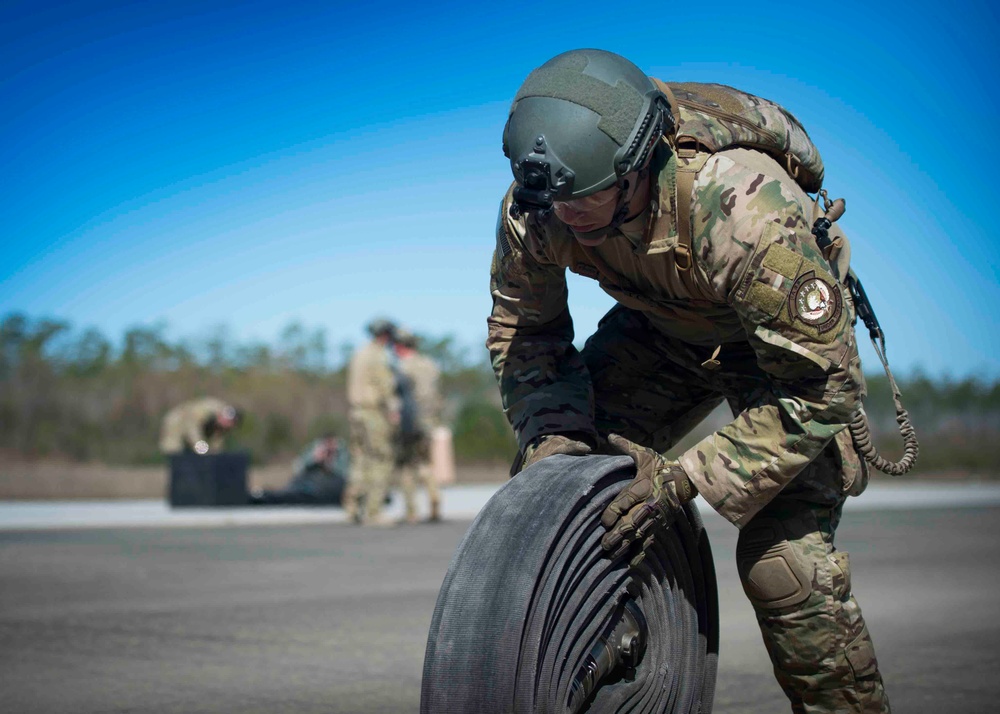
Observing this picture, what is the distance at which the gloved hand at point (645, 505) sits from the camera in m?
2.93

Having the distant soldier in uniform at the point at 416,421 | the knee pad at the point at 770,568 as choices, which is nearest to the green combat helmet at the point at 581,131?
the knee pad at the point at 770,568

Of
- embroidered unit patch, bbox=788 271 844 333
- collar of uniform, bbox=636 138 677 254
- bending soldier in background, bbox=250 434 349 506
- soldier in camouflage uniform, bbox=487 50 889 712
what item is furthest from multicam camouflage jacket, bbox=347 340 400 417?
embroidered unit patch, bbox=788 271 844 333

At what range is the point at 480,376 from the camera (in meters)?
33.9

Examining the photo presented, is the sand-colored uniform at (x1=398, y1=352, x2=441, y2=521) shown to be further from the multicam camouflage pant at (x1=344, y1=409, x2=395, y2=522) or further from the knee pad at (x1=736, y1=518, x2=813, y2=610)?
the knee pad at (x1=736, y1=518, x2=813, y2=610)

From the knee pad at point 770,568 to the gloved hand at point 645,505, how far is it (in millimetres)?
446

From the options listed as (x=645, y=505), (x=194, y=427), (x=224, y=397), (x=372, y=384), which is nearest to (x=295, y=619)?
(x=645, y=505)

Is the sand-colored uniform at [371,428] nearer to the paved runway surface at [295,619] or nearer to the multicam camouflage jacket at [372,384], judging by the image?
the multicam camouflage jacket at [372,384]

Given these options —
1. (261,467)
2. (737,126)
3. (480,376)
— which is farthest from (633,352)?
(480,376)

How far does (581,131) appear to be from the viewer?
300cm

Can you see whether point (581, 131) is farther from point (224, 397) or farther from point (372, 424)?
point (224, 397)

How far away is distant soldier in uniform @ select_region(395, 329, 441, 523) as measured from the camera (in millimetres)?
13430

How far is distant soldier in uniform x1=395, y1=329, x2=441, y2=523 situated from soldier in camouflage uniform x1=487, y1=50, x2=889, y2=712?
32.1 feet

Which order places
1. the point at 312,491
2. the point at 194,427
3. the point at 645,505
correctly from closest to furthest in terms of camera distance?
the point at 645,505, the point at 312,491, the point at 194,427

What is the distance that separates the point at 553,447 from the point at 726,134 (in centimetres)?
96
